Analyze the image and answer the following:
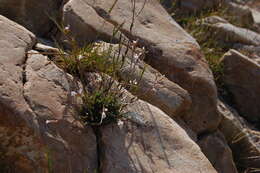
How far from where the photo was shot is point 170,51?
17.1 feet

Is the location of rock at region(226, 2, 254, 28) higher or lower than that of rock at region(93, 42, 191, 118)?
lower

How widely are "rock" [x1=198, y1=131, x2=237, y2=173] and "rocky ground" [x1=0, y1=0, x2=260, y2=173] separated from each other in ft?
0.04

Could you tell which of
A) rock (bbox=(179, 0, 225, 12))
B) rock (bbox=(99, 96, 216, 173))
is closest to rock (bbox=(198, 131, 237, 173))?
rock (bbox=(99, 96, 216, 173))

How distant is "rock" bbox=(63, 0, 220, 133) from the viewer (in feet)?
16.5

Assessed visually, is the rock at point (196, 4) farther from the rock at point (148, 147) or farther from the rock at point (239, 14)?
the rock at point (148, 147)

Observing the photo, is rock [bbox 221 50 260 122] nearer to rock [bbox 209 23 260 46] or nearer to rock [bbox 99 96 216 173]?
rock [bbox 209 23 260 46]

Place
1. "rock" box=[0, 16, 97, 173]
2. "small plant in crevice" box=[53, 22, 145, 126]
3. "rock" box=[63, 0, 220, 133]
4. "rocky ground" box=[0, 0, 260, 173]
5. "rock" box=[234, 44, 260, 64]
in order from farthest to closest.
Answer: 1. "rock" box=[234, 44, 260, 64]
2. "rock" box=[63, 0, 220, 133]
3. "small plant in crevice" box=[53, 22, 145, 126]
4. "rocky ground" box=[0, 0, 260, 173]
5. "rock" box=[0, 16, 97, 173]

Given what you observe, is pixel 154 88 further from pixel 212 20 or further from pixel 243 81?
pixel 212 20

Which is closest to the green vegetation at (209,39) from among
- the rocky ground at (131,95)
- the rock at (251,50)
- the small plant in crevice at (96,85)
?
the rocky ground at (131,95)

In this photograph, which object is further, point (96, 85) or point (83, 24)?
point (83, 24)

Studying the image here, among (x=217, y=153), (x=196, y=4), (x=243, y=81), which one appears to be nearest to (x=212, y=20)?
(x=196, y=4)

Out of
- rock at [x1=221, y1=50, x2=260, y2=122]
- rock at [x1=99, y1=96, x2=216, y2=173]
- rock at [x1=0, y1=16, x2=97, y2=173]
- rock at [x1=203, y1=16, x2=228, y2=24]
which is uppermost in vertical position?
rock at [x1=0, y1=16, x2=97, y2=173]

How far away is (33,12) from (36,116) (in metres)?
1.85

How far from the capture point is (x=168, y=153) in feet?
12.4
